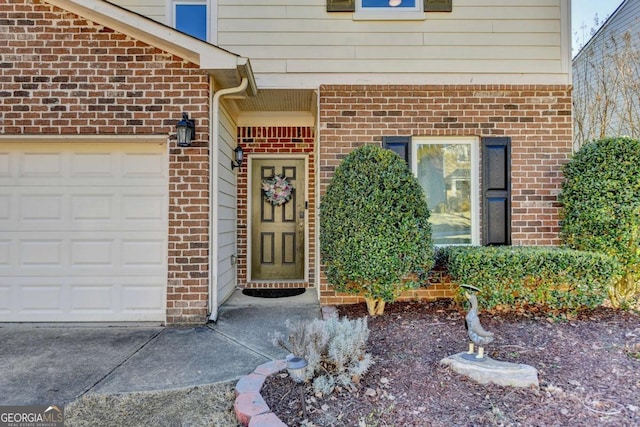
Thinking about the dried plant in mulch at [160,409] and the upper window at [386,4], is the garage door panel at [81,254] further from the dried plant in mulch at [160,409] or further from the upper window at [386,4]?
the upper window at [386,4]

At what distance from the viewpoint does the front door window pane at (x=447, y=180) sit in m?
5.09

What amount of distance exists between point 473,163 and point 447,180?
0.40 metres

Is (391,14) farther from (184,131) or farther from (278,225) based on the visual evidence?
(278,225)

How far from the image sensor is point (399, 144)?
16.2 feet

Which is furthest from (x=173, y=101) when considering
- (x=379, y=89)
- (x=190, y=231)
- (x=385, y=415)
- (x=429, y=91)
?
(x=385, y=415)

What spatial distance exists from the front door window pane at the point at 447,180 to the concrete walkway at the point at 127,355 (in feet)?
7.18

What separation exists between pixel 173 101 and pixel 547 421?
447 centimetres

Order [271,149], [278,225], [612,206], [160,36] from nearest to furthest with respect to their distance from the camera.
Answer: [160,36] → [612,206] → [271,149] → [278,225]

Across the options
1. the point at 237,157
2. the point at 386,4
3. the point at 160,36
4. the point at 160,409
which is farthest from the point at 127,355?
the point at 386,4

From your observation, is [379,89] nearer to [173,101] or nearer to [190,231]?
[173,101]

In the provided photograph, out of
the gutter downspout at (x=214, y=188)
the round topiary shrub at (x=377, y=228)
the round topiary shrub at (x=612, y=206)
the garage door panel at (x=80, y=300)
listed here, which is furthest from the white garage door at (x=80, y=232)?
the round topiary shrub at (x=612, y=206)

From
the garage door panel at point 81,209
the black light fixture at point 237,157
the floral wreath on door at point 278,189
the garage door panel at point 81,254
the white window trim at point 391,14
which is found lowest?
the garage door panel at point 81,254

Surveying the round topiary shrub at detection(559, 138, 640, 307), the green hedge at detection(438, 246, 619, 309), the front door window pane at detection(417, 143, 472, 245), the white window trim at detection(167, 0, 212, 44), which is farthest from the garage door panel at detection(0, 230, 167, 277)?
the round topiary shrub at detection(559, 138, 640, 307)

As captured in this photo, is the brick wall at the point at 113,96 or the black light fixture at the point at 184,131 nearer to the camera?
the black light fixture at the point at 184,131
